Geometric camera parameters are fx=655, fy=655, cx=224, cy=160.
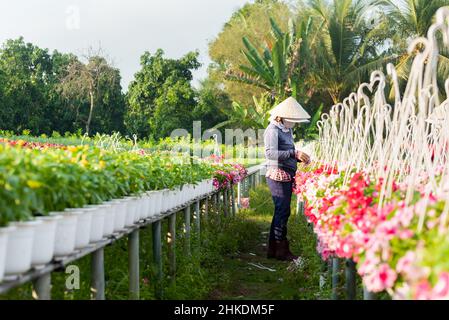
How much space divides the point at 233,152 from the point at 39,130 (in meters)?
15.8

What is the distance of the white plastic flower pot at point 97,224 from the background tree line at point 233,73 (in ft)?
60.7

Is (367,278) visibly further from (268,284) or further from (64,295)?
(268,284)

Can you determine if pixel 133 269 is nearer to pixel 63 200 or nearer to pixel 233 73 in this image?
pixel 63 200

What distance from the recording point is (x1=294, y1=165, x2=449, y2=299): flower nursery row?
189cm

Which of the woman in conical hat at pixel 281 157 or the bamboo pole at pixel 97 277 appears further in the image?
the woman in conical hat at pixel 281 157

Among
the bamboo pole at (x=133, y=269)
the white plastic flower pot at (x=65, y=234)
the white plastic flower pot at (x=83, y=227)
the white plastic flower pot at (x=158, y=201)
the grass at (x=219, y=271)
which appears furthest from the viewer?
the white plastic flower pot at (x=158, y=201)

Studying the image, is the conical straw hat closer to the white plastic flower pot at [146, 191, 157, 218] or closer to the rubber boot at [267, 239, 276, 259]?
the rubber boot at [267, 239, 276, 259]

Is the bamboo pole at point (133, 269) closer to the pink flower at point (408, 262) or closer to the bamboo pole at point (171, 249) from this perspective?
the bamboo pole at point (171, 249)

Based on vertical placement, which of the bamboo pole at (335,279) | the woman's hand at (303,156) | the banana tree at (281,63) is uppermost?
the banana tree at (281,63)

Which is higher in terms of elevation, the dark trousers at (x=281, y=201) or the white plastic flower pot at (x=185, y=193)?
the white plastic flower pot at (x=185, y=193)

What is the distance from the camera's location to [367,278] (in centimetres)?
243

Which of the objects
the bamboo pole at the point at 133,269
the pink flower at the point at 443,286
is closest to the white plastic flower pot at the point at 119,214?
the bamboo pole at the point at 133,269

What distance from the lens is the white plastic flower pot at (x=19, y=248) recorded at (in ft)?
7.70
